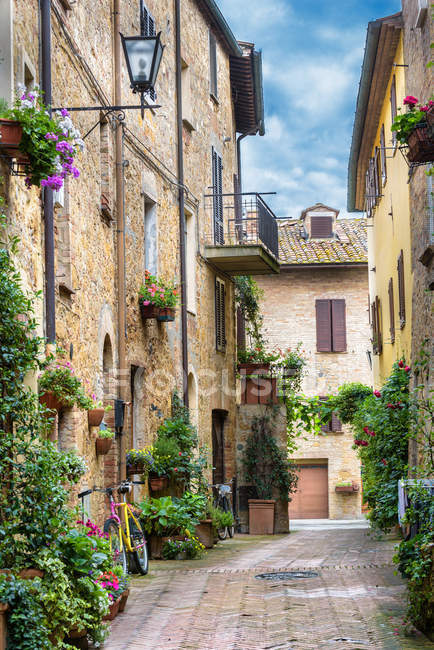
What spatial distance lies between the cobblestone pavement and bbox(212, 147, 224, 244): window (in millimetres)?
7398

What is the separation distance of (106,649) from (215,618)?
136cm

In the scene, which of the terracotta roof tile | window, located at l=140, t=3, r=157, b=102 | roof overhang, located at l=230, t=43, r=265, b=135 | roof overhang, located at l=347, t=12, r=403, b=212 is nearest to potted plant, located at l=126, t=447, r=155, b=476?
window, located at l=140, t=3, r=157, b=102

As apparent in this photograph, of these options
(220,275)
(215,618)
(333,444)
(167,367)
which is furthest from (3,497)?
(333,444)

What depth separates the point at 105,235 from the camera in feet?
36.2

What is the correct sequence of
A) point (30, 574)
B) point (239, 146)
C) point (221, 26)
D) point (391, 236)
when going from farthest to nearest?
point (239, 146) → point (221, 26) → point (391, 236) → point (30, 574)

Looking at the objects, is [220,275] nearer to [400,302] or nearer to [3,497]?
[400,302]

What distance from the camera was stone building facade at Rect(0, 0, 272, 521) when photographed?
347 inches

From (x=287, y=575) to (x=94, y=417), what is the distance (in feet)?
9.76

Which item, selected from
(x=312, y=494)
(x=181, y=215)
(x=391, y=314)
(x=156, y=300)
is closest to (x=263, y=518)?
(x=391, y=314)

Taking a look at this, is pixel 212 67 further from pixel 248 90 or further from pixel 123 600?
pixel 123 600

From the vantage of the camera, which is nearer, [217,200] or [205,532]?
[205,532]

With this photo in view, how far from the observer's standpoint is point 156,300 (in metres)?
12.7

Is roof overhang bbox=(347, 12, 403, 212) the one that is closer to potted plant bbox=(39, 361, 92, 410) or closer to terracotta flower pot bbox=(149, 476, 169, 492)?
terracotta flower pot bbox=(149, 476, 169, 492)

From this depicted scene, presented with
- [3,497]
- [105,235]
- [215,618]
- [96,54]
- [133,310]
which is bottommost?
[215,618]
